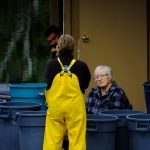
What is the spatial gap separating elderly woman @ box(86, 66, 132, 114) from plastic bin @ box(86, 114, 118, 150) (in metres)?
1.08

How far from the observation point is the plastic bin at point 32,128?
21.3 ft

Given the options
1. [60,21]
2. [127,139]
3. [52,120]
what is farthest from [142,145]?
[60,21]

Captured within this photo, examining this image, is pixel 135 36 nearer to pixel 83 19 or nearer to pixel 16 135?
pixel 83 19

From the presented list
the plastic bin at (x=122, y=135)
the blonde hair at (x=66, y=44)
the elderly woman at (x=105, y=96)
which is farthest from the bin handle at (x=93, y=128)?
the elderly woman at (x=105, y=96)

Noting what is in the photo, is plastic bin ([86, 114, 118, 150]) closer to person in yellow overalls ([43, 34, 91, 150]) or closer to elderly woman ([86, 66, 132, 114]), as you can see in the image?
person in yellow overalls ([43, 34, 91, 150])

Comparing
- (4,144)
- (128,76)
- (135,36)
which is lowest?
(4,144)

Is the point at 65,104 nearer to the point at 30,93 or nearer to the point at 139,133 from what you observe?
the point at 139,133

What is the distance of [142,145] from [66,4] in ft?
14.0

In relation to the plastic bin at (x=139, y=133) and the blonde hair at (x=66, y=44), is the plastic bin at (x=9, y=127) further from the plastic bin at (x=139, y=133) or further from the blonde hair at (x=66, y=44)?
the plastic bin at (x=139, y=133)

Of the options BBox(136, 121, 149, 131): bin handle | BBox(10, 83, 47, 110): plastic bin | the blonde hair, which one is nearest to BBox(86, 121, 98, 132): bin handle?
BBox(136, 121, 149, 131): bin handle

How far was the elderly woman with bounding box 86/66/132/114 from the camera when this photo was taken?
741 centimetres

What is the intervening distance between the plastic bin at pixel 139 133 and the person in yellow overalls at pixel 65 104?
46 centimetres

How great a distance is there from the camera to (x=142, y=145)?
6.19 m

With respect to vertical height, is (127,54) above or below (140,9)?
below
